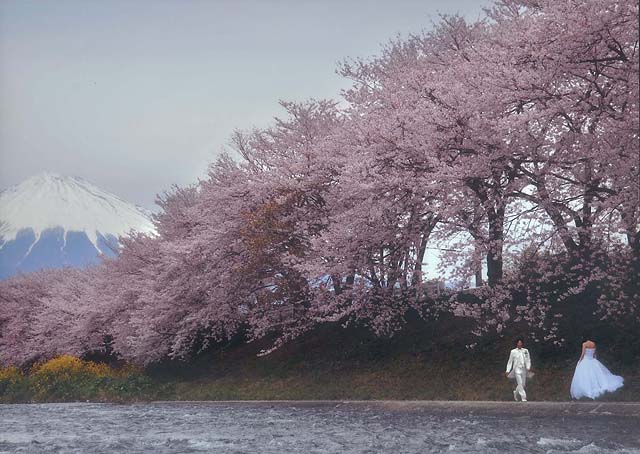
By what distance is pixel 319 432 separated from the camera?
56.9 ft

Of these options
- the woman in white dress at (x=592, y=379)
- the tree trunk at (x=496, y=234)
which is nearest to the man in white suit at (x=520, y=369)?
the woman in white dress at (x=592, y=379)

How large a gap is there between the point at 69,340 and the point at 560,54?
34332mm

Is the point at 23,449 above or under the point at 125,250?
under

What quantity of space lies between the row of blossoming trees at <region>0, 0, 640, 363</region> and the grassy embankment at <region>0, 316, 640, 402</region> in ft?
2.93

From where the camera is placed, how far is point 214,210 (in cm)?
3272

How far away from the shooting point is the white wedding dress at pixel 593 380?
1844 cm

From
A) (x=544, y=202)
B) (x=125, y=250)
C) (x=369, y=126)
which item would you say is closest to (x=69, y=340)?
(x=125, y=250)

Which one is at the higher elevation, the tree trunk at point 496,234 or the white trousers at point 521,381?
the tree trunk at point 496,234

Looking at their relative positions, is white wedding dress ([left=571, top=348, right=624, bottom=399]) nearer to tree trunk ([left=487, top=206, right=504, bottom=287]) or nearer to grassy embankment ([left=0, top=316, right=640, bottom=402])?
grassy embankment ([left=0, top=316, right=640, bottom=402])

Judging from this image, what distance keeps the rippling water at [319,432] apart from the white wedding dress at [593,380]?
1.34m

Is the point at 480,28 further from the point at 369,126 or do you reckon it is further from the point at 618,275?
the point at 618,275

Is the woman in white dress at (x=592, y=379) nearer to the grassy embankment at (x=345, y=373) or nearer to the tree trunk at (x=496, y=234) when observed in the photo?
the grassy embankment at (x=345, y=373)

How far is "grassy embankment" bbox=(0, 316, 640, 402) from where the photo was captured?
2102cm

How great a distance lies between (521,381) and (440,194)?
5.75 metres
